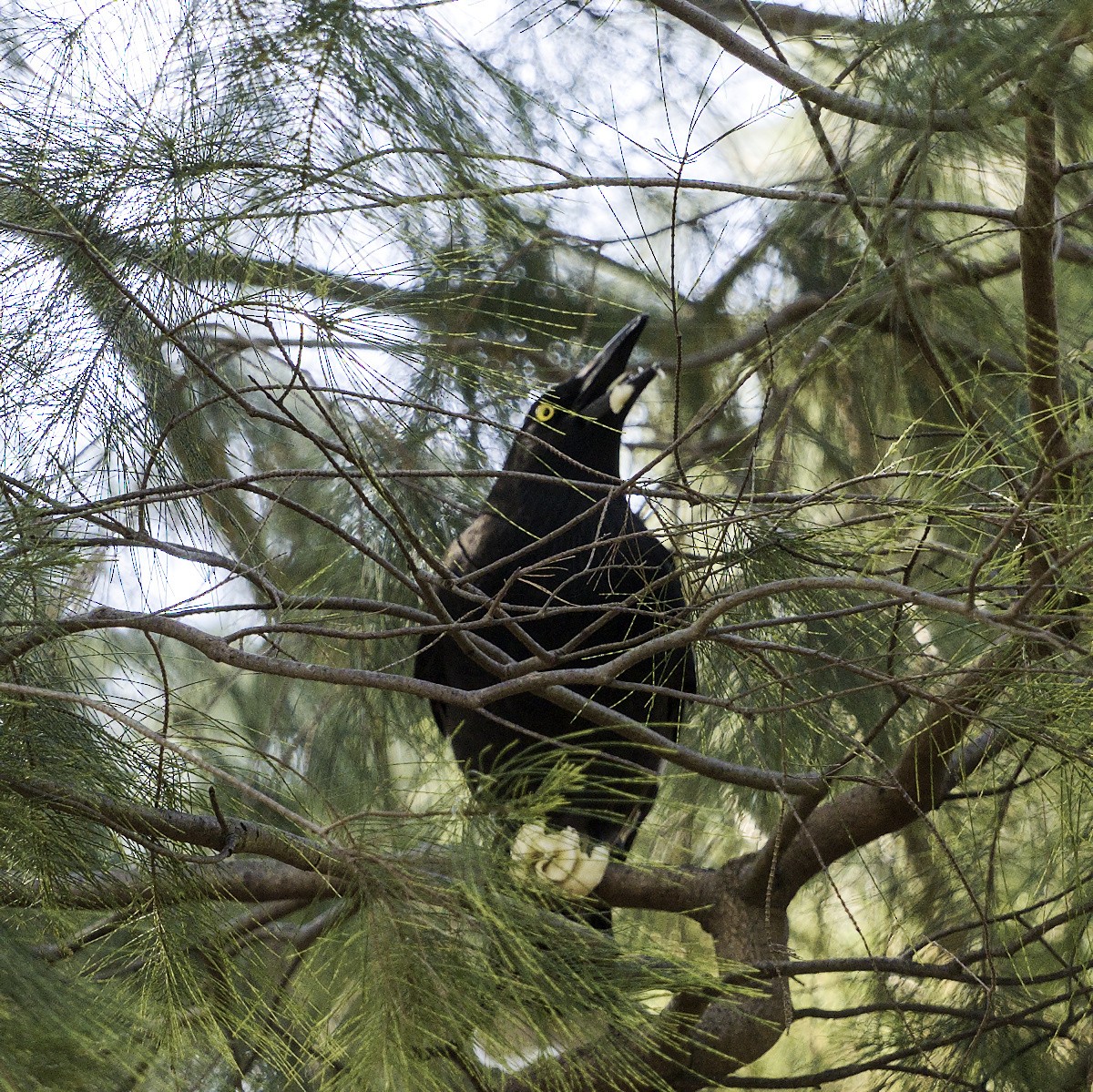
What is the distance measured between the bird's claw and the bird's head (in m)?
0.63

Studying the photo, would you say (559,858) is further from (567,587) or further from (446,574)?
(567,587)

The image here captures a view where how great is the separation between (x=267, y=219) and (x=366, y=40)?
0.75 feet

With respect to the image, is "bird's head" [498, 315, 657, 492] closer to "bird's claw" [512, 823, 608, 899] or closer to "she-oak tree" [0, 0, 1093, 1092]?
"she-oak tree" [0, 0, 1093, 1092]

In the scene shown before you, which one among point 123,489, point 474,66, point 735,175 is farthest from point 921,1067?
point 735,175

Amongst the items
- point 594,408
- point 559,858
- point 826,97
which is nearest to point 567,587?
point 594,408

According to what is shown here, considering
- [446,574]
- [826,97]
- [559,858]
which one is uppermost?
[826,97]

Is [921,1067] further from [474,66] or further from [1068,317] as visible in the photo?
[474,66]

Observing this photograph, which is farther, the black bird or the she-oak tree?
the black bird

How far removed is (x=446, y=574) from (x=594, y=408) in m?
1.15

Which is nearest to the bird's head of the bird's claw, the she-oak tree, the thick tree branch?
the she-oak tree

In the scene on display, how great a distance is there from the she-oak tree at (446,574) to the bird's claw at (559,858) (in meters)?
0.04

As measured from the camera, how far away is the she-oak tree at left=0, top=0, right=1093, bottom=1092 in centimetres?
109

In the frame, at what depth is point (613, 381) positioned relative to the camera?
226 cm

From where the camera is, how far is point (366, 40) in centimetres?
137
